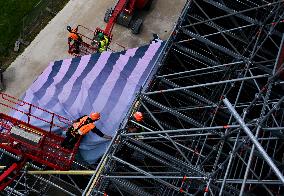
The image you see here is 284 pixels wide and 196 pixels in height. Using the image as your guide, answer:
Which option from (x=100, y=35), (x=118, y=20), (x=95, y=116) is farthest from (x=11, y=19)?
(x=95, y=116)

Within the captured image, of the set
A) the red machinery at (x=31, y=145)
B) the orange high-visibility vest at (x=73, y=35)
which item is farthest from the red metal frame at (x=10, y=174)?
the orange high-visibility vest at (x=73, y=35)

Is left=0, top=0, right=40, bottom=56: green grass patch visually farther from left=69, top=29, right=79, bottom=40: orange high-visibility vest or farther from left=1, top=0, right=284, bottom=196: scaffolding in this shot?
left=1, top=0, right=284, bottom=196: scaffolding

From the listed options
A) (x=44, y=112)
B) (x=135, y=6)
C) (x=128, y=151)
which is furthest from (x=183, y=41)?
(x=135, y=6)

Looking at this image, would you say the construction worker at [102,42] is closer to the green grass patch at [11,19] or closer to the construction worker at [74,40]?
the construction worker at [74,40]

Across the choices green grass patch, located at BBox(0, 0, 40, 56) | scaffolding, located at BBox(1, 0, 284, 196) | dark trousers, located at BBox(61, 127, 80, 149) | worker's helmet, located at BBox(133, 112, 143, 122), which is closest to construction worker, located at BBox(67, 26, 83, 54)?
green grass patch, located at BBox(0, 0, 40, 56)

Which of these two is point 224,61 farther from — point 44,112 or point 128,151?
point 44,112
